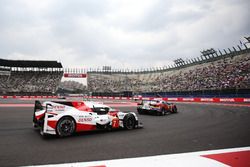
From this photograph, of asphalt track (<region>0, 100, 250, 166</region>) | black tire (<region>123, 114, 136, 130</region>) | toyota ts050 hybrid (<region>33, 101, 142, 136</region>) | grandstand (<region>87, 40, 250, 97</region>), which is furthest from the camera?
grandstand (<region>87, 40, 250, 97</region>)

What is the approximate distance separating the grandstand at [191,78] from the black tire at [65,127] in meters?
26.6

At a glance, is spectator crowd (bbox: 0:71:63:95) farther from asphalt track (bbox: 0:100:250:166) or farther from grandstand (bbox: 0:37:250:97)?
asphalt track (bbox: 0:100:250:166)

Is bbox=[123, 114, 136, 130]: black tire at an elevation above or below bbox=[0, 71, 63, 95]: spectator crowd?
below

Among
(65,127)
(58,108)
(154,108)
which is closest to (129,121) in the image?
(65,127)

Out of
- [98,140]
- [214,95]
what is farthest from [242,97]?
[98,140]

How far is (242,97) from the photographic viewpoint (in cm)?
2558

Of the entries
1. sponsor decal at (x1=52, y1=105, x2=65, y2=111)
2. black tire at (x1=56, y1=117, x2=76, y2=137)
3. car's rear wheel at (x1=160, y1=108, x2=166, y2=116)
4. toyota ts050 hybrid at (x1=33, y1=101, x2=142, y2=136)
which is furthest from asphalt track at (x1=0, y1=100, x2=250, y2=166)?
car's rear wheel at (x1=160, y1=108, x2=166, y2=116)

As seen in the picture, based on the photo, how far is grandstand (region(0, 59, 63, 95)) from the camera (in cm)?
5059

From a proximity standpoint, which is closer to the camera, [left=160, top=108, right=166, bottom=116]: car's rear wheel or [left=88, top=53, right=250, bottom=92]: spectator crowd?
[left=160, top=108, right=166, bottom=116]: car's rear wheel

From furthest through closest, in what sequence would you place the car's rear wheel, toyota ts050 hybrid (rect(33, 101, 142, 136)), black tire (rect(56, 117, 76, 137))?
the car's rear wheel < black tire (rect(56, 117, 76, 137)) < toyota ts050 hybrid (rect(33, 101, 142, 136))

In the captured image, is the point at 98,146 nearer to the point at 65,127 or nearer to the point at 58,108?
the point at 65,127

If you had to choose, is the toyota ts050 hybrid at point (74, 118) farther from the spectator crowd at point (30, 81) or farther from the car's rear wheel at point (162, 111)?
the spectator crowd at point (30, 81)

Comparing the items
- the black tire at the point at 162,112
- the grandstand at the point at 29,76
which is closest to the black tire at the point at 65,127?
the black tire at the point at 162,112

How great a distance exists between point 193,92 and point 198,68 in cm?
1503
